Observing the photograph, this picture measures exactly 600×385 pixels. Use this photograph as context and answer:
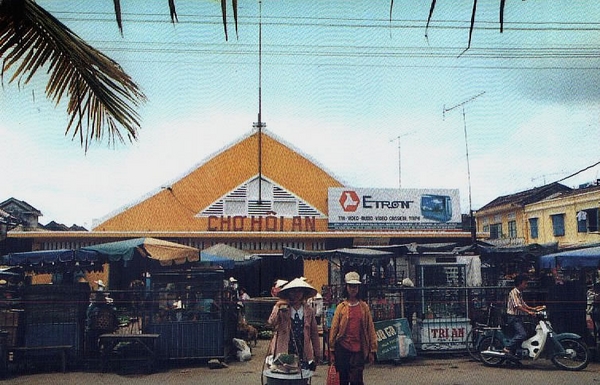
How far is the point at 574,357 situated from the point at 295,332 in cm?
528

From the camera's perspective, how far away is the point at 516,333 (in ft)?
31.5

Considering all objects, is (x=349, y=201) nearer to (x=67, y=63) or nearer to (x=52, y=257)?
(x=52, y=257)

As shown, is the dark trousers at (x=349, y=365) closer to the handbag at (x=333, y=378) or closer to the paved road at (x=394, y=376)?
the handbag at (x=333, y=378)

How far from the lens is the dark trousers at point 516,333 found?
9539 mm

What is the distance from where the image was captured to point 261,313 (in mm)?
A: 15797

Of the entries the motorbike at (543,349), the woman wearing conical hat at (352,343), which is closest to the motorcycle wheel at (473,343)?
the motorbike at (543,349)

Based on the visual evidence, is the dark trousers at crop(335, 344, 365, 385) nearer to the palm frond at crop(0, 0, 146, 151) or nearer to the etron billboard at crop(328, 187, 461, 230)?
the palm frond at crop(0, 0, 146, 151)

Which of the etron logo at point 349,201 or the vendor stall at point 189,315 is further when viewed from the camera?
the etron logo at point 349,201

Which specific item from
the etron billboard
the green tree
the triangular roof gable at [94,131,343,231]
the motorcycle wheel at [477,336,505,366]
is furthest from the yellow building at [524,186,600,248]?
the green tree

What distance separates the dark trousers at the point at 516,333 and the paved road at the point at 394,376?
1.20 feet

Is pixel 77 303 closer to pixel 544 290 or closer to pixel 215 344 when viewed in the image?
pixel 215 344

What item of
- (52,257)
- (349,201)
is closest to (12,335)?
(52,257)

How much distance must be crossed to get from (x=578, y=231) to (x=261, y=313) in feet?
68.5

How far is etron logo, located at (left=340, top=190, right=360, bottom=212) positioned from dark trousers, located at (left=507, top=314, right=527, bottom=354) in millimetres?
10609
